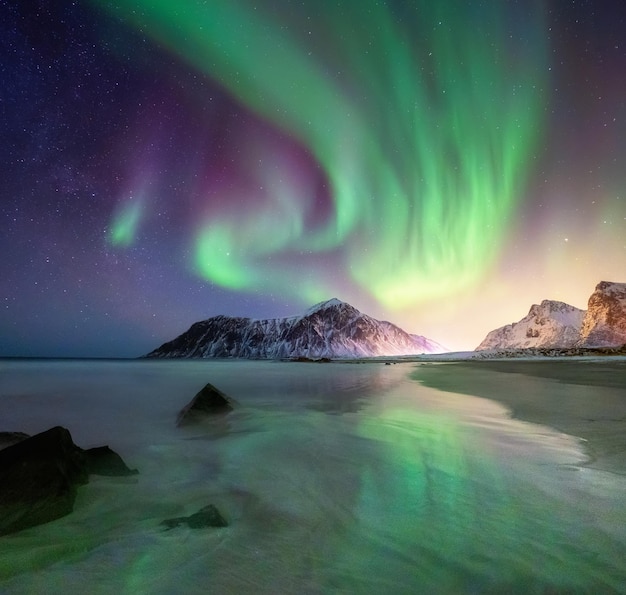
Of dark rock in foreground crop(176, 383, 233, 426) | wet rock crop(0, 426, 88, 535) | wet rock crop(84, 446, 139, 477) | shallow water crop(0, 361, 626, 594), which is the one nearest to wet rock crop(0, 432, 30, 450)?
shallow water crop(0, 361, 626, 594)

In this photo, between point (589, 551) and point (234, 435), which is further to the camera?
point (234, 435)

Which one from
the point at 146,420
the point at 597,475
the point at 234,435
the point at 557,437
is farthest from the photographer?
the point at 146,420

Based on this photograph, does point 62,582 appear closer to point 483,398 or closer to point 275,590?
point 275,590

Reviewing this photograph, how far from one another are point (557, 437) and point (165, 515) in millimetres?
7896

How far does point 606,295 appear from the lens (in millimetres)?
152000

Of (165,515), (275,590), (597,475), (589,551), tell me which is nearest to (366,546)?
(275,590)

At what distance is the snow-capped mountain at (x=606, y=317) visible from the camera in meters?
137

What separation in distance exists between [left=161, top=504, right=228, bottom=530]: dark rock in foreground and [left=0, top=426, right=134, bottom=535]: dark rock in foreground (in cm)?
149

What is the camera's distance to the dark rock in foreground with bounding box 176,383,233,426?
443 inches

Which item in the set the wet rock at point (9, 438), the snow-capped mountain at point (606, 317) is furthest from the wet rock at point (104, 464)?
the snow-capped mountain at point (606, 317)

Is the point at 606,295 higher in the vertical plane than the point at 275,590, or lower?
higher

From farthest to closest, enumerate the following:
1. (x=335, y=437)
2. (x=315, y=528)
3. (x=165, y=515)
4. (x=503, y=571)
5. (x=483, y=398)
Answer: (x=483, y=398)
(x=335, y=437)
(x=165, y=515)
(x=315, y=528)
(x=503, y=571)

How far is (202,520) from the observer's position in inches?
151

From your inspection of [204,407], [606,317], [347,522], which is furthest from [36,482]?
[606,317]
